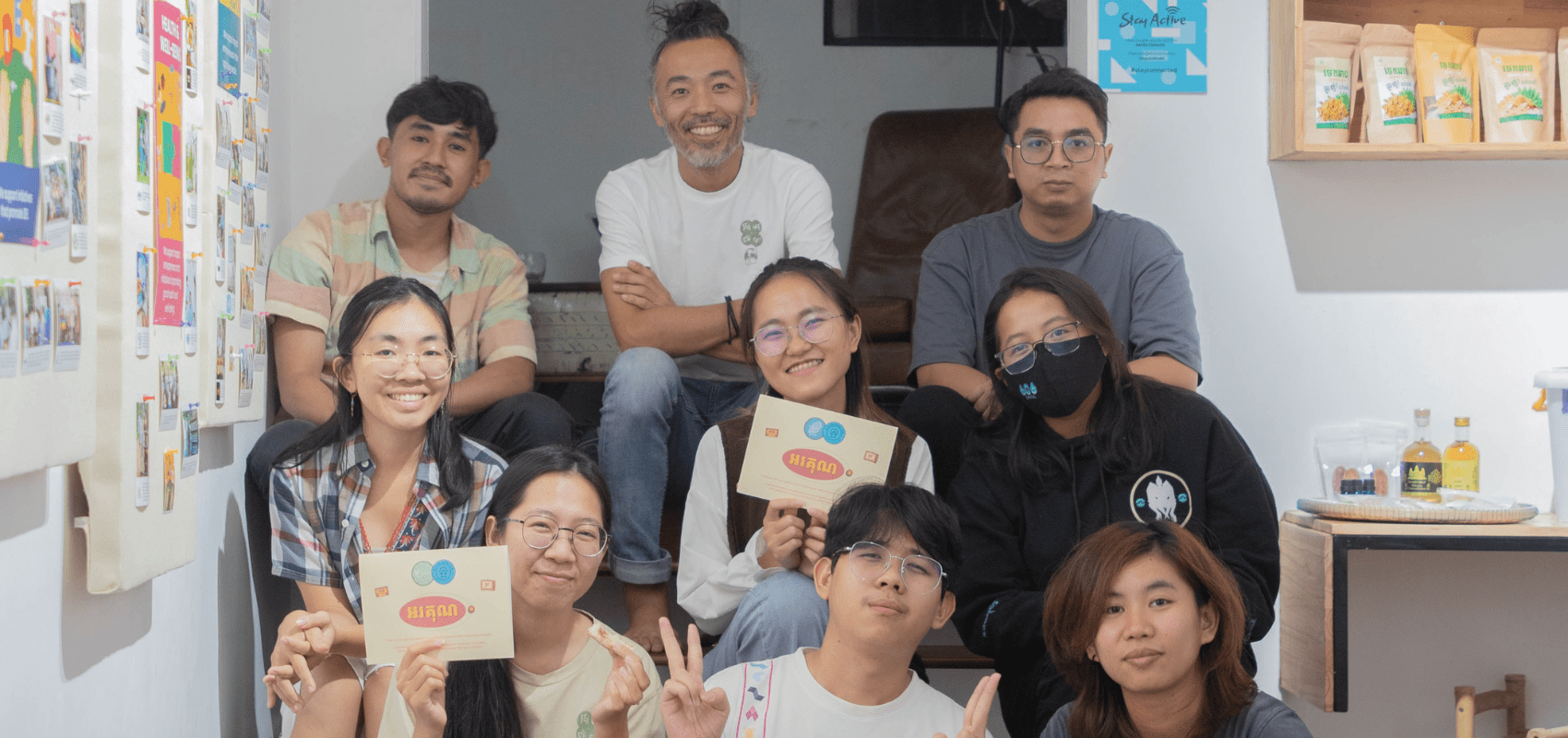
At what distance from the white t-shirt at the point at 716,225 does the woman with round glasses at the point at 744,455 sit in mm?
527

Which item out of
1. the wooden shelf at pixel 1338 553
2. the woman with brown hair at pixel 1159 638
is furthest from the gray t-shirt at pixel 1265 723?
the wooden shelf at pixel 1338 553

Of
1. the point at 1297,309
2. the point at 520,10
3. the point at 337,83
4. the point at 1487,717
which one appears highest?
the point at 520,10

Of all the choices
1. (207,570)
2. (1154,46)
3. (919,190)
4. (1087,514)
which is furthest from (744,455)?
(919,190)

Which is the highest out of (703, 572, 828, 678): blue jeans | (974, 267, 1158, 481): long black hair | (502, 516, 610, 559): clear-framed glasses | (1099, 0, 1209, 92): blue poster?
(1099, 0, 1209, 92): blue poster

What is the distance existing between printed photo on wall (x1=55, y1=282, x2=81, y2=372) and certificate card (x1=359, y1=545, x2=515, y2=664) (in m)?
0.44

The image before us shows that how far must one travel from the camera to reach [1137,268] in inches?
104

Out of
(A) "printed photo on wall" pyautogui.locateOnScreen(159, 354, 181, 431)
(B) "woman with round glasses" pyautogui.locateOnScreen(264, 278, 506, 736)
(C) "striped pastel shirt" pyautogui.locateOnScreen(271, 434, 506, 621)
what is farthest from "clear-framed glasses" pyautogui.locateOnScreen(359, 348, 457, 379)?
(A) "printed photo on wall" pyautogui.locateOnScreen(159, 354, 181, 431)

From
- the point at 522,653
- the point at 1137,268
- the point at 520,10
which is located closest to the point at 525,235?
the point at 520,10

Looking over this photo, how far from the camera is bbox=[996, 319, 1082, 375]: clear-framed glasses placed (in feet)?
6.77

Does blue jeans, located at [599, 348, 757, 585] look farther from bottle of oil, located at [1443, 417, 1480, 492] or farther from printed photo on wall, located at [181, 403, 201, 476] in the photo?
bottle of oil, located at [1443, 417, 1480, 492]

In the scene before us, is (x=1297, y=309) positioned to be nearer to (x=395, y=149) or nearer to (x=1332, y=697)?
(x=1332, y=697)

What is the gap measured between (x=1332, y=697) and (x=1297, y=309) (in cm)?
94

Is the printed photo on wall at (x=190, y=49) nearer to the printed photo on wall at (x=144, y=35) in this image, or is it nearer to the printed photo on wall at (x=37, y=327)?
the printed photo on wall at (x=144, y=35)

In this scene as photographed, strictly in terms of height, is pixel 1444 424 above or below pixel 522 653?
above
